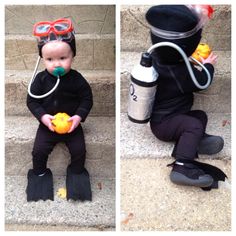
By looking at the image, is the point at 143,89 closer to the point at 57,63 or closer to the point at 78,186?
the point at 57,63

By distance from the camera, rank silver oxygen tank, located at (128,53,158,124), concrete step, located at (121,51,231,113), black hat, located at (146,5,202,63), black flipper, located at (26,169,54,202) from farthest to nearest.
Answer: concrete step, located at (121,51,231,113) → black flipper, located at (26,169,54,202) → silver oxygen tank, located at (128,53,158,124) → black hat, located at (146,5,202,63)

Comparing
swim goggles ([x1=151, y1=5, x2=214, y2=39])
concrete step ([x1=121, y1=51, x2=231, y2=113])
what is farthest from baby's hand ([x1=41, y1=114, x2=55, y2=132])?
swim goggles ([x1=151, y1=5, x2=214, y2=39])

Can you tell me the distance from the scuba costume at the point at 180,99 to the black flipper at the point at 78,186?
52 cm

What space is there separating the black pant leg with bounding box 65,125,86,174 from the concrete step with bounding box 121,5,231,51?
789mm

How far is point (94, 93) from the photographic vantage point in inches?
102

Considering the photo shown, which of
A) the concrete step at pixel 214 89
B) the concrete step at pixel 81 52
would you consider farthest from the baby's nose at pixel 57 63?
the concrete step at pixel 81 52

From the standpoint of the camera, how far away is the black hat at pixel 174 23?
1.92m

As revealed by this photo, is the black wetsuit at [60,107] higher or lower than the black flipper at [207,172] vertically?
higher

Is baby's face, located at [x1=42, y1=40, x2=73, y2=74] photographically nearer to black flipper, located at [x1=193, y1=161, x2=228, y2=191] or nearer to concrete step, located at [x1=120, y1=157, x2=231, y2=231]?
concrete step, located at [x1=120, y1=157, x2=231, y2=231]

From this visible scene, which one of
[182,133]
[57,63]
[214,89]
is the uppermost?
[57,63]

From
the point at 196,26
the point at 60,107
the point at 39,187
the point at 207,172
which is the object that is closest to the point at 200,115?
the point at 207,172

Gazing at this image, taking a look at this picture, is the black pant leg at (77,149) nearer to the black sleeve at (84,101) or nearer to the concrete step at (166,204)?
the black sleeve at (84,101)

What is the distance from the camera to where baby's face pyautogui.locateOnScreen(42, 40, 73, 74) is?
204cm

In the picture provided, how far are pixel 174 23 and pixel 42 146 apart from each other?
3.50ft
